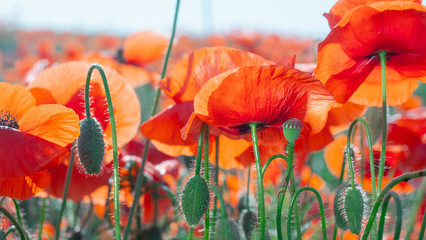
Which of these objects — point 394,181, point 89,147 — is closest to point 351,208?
point 394,181

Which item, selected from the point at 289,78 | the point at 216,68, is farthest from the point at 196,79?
the point at 289,78

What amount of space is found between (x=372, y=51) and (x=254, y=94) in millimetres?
271

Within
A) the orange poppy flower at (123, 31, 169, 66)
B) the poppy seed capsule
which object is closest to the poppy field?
the poppy seed capsule

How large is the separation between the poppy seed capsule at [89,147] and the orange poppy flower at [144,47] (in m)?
0.92

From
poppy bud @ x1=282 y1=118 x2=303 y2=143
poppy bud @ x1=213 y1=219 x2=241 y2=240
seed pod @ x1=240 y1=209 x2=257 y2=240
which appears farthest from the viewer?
seed pod @ x1=240 y1=209 x2=257 y2=240

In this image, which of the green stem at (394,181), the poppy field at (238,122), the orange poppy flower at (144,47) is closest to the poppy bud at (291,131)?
the poppy field at (238,122)

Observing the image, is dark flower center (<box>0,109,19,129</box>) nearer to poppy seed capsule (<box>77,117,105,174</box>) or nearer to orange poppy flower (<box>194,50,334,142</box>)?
poppy seed capsule (<box>77,117,105,174</box>)

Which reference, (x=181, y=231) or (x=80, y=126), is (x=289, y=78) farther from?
(x=181, y=231)

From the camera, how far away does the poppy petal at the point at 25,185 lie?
92 cm

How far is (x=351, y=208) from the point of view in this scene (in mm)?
831

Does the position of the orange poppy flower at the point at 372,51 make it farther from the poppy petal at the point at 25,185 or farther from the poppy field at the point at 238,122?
the poppy petal at the point at 25,185

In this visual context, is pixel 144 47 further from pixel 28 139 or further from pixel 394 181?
pixel 394 181

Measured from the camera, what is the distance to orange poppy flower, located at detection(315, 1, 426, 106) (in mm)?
896

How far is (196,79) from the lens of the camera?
893 mm
